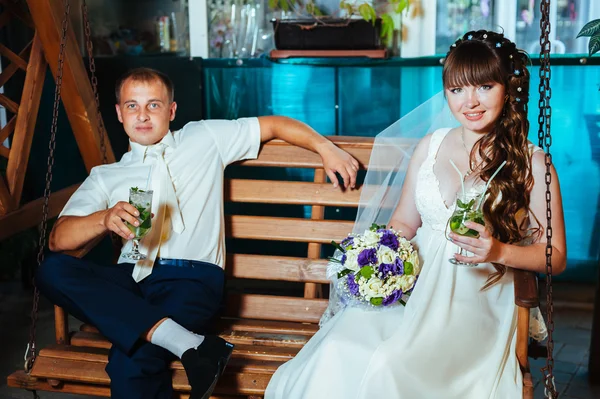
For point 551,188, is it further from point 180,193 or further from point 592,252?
point 592,252

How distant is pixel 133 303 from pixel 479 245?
1.17 metres

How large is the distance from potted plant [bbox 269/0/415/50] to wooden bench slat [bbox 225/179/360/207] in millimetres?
1963

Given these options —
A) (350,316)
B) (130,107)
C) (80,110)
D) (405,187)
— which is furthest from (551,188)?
(80,110)

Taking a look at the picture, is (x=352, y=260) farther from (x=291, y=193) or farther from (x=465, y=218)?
(x=291, y=193)

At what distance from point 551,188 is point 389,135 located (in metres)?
0.70

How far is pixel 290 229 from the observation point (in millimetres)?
3205

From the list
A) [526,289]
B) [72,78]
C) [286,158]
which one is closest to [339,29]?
[72,78]

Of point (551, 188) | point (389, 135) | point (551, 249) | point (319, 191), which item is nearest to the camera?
point (551, 249)

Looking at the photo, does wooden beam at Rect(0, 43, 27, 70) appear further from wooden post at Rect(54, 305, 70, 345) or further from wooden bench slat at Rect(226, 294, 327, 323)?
wooden bench slat at Rect(226, 294, 327, 323)

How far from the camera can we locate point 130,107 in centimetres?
304

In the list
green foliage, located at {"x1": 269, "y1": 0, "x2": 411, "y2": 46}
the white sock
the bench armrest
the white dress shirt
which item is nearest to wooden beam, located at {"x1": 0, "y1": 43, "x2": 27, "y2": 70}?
the white dress shirt

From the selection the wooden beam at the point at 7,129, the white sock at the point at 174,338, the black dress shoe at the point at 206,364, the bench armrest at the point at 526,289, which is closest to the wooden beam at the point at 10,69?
the wooden beam at the point at 7,129

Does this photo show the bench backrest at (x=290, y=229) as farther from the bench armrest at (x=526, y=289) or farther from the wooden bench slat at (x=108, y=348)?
the bench armrest at (x=526, y=289)

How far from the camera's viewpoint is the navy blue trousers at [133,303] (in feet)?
Result: 8.48
